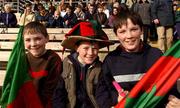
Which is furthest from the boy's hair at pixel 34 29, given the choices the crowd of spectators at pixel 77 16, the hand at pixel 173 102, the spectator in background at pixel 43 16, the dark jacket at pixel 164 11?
the spectator in background at pixel 43 16

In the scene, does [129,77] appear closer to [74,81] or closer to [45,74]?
[74,81]

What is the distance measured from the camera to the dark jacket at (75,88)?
344 centimetres

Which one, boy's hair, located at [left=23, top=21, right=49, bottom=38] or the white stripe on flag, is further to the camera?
boy's hair, located at [left=23, top=21, right=49, bottom=38]

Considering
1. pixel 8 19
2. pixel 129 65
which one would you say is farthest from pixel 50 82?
pixel 8 19

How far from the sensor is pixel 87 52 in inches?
136

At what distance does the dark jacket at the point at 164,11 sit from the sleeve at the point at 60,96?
674cm

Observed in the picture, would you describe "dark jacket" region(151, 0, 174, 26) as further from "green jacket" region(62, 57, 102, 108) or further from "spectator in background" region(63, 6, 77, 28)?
"green jacket" region(62, 57, 102, 108)

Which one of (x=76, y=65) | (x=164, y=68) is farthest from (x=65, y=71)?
(x=164, y=68)

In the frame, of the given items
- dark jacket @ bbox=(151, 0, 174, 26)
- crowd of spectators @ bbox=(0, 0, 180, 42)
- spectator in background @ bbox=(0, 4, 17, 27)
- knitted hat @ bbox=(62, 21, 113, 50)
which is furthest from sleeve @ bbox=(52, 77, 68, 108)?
spectator in background @ bbox=(0, 4, 17, 27)

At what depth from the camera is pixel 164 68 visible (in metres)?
2.92

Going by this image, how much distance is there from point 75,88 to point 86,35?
416 millimetres

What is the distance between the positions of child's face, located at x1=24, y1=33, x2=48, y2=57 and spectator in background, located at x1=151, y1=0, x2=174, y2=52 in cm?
633

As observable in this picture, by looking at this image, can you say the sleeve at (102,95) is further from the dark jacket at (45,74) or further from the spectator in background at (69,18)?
the spectator in background at (69,18)

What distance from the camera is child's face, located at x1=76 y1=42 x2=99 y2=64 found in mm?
3453
